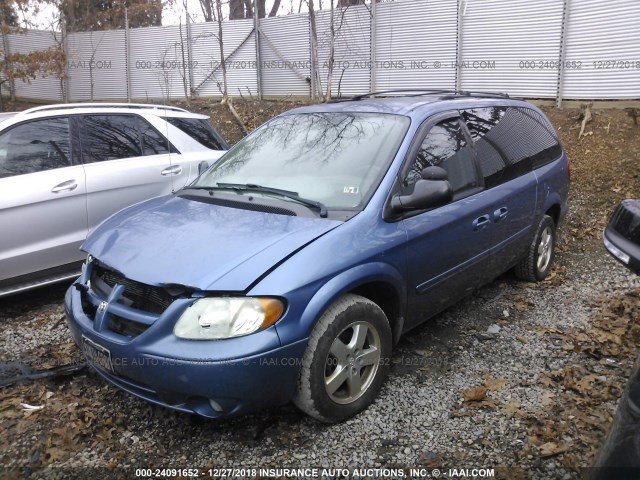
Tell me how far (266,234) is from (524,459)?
1.78 m

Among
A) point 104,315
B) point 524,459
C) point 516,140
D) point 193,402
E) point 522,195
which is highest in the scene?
point 516,140

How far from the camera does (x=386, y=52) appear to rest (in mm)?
12836

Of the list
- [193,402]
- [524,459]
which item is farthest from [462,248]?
[193,402]

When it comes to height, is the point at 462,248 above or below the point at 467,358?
above

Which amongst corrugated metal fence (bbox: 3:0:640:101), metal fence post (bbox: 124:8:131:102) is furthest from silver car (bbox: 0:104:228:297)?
metal fence post (bbox: 124:8:131:102)

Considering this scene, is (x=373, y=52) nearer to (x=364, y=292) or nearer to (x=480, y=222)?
(x=480, y=222)

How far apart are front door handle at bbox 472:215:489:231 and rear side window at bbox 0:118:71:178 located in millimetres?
3535

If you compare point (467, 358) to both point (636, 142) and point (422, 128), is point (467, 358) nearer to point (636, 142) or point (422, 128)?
point (422, 128)

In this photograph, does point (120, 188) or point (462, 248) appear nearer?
point (462, 248)

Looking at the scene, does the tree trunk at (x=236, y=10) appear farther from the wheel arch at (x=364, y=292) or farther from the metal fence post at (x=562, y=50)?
the wheel arch at (x=364, y=292)

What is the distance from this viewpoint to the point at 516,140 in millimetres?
4738

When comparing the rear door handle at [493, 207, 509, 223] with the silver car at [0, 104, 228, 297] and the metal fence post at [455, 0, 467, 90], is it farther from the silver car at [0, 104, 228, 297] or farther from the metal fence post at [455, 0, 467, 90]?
the metal fence post at [455, 0, 467, 90]

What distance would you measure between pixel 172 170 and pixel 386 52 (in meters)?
8.78

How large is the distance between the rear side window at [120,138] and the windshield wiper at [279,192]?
6.17ft
